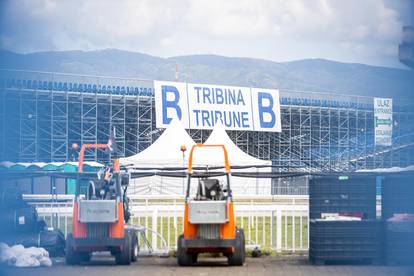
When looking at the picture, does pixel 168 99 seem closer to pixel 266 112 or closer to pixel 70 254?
pixel 266 112

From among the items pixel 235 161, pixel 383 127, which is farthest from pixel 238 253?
pixel 383 127

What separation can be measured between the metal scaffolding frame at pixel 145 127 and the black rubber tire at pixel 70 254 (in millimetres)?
17964

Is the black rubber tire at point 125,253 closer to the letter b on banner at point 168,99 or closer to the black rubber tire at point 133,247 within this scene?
the black rubber tire at point 133,247

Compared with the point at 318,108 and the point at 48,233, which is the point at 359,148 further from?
the point at 48,233

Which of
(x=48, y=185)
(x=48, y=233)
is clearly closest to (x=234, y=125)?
(x=48, y=185)

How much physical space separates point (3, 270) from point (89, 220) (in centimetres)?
461

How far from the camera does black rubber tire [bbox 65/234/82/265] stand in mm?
12156

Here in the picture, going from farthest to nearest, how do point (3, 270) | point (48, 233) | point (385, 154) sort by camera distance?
point (385, 154), point (48, 233), point (3, 270)

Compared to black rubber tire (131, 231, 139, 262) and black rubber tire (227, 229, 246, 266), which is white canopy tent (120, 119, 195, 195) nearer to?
A: black rubber tire (131, 231, 139, 262)

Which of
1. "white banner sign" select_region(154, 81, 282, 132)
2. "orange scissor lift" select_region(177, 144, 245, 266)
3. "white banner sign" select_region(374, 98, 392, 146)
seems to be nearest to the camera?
"orange scissor lift" select_region(177, 144, 245, 266)

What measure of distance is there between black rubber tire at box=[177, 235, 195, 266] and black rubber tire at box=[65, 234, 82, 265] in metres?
1.50

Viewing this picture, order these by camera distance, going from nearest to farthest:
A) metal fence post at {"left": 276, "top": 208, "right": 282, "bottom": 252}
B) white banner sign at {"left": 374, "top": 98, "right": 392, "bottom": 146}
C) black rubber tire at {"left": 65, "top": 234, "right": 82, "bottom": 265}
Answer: black rubber tire at {"left": 65, "top": 234, "right": 82, "bottom": 265} → metal fence post at {"left": 276, "top": 208, "right": 282, "bottom": 252} → white banner sign at {"left": 374, "top": 98, "right": 392, "bottom": 146}

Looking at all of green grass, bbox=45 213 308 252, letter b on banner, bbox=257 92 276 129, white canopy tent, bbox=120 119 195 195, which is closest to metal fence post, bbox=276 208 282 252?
green grass, bbox=45 213 308 252

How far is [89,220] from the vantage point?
470 inches
